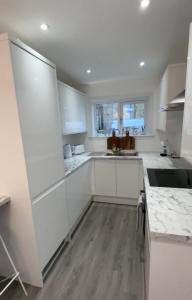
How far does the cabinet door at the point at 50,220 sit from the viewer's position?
146 cm

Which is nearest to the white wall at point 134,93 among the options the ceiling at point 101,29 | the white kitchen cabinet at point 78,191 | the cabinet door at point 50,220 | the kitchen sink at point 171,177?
the ceiling at point 101,29

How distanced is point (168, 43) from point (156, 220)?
6.01 feet

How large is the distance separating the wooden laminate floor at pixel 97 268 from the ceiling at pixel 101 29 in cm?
234

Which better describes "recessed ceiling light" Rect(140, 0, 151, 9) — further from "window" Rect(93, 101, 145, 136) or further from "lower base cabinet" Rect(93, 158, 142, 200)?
"window" Rect(93, 101, 145, 136)

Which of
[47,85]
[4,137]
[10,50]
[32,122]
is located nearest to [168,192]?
[32,122]

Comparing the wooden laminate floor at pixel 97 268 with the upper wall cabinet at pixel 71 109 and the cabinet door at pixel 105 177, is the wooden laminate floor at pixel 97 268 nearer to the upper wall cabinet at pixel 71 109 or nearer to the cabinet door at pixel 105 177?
the cabinet door at pixel 105 177

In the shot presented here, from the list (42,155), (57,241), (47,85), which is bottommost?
(57,241)

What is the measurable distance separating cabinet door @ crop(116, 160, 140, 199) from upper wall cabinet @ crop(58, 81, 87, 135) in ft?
3.29

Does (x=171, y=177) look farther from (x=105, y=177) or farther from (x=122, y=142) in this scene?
(x=122, y=142)

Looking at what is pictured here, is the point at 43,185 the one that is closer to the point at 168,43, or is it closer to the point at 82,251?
the point at 82,251

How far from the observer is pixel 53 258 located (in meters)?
1.77

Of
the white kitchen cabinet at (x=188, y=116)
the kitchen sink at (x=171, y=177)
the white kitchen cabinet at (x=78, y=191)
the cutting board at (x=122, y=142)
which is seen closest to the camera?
the white kitchen cabinet at (x=188, y=116)

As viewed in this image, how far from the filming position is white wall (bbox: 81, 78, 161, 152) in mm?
3129

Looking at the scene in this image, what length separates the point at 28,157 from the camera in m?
1.31
